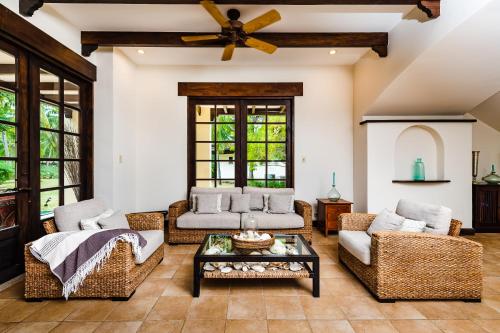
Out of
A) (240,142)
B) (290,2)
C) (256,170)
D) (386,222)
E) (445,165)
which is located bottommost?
(386,222)

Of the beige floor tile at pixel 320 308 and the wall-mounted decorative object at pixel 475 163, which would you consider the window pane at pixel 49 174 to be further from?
the wall-mounted decorative object at pixel 475 163

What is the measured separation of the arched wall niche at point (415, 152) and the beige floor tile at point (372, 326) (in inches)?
132

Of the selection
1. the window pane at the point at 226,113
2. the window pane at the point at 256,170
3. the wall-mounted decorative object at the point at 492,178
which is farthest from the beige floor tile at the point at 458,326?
the window pane at the point at 226,113

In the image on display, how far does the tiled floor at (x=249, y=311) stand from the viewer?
6.67ft

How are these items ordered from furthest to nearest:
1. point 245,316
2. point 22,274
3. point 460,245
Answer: point 22,274 → point 460,245 → point 245,316

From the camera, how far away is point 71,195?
383cm

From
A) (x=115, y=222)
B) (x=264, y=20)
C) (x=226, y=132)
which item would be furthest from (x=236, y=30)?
(x=115, y=222)

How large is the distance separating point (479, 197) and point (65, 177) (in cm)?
665

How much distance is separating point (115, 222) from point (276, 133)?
3257mm

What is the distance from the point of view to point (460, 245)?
2334 mm

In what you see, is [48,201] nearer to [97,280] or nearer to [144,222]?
[144,222]

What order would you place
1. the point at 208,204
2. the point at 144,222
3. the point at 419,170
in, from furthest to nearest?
the point at 419,170 < the point at 208,204 < the point at 144,222

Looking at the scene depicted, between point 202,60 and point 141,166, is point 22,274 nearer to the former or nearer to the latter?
point 141,166

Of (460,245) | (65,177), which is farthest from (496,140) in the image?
(65,177)
